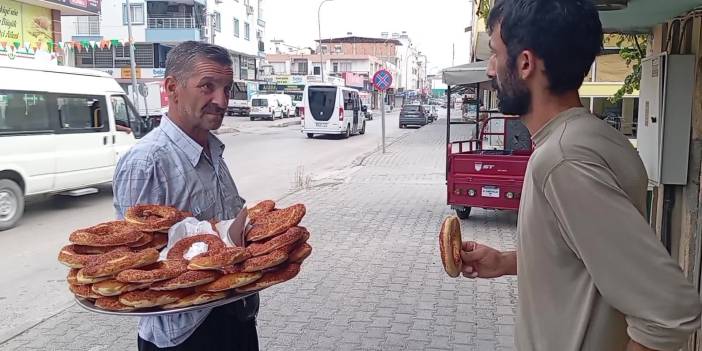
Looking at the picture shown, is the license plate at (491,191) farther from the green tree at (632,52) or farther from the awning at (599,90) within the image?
the awning at (599,90)

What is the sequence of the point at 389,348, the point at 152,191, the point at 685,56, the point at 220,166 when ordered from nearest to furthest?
1. the point at 152,191
2. the point at 220,166
3. the point at 685,56
4. the point at 389,348

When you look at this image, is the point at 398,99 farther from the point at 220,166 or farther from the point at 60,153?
the point at 220,166

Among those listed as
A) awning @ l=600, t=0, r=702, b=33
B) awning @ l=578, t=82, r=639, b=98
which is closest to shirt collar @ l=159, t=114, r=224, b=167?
Answer: awning @ l=600, t=0, r=702, b=33

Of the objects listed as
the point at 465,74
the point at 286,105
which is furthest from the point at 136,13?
the point at 465,74

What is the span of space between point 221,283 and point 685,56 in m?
3.29

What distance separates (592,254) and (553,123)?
38 cm

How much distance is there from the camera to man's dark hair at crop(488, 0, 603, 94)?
60.3 inches

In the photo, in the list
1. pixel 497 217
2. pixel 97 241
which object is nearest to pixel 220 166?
pixel 97 241

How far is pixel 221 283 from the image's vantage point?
201 cm

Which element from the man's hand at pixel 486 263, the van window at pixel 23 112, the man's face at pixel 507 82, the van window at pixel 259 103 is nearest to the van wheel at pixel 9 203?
the van window at pixel 23 112

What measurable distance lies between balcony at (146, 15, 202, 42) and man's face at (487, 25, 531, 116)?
45253 mm

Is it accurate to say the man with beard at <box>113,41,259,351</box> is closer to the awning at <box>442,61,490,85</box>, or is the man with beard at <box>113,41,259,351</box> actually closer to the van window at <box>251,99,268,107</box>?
the awning at <box>442,61,490,85</box>

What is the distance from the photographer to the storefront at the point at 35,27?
18.4 metres

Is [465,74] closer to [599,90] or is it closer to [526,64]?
[599,90]
